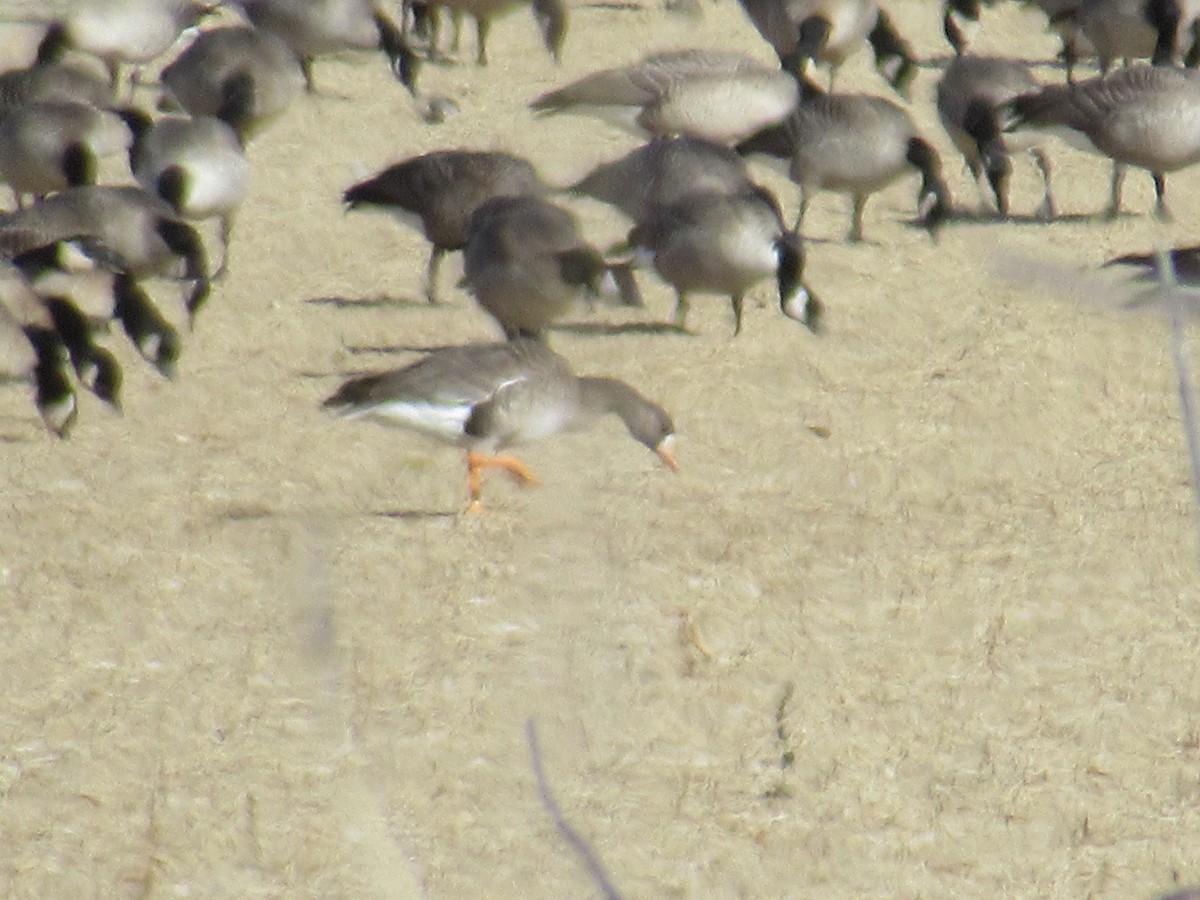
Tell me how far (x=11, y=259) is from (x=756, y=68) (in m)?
4.72

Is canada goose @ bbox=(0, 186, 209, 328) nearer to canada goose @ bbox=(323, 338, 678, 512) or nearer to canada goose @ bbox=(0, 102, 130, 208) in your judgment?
canada goose @ bbox=(0, 102, 130, 208)

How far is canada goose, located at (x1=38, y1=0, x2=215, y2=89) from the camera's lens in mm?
12492

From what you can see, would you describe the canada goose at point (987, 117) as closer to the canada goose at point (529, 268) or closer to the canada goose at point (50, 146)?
the canada goose at point (529, 268)

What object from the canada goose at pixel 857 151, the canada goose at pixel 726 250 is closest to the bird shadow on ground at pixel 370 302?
the canada goose at pixel 726 250

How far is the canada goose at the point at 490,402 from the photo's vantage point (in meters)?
7.36

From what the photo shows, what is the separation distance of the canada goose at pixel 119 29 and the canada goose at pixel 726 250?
16.3 feet

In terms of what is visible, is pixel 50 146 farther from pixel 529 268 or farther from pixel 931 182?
pixel 931 182

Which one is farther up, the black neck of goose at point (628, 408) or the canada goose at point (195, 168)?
the black neck of goose at point (628, 408)

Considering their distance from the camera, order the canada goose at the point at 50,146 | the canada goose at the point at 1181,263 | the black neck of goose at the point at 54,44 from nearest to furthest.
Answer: the canada goose at the point at 1181,263 → the canada goose at the point at 50,146 → the black neck of goose at the point at 54,44

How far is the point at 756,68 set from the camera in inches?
460

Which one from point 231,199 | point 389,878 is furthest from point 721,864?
point 231,199

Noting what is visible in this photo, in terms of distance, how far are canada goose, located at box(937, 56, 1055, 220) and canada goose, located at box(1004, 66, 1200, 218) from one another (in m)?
0.26

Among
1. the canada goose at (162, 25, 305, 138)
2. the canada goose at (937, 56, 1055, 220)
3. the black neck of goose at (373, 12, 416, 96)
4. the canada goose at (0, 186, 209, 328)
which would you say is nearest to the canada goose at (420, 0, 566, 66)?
the black neck of goose at (373, 12, 416, 96)

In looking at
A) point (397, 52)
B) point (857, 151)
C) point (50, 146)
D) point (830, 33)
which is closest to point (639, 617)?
point (857, 151)
